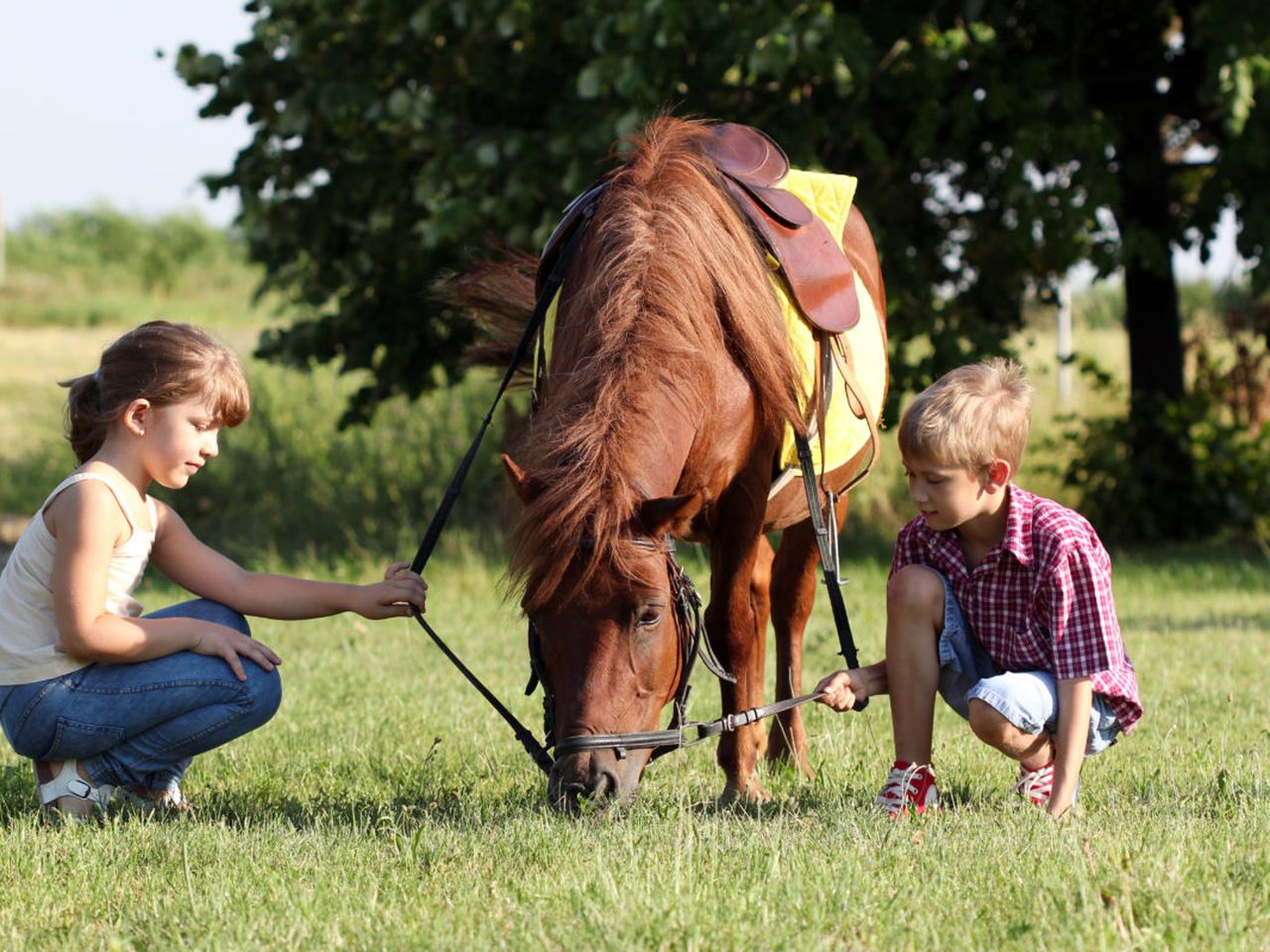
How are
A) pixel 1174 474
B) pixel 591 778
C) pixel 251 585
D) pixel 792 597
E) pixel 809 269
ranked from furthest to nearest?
pixel 1174 474, pixel 792 597, pixel 809 269, pixel 251 585, pixel 591 778

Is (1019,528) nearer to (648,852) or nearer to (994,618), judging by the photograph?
(994,618)

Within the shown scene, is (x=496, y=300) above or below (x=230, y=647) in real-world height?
above

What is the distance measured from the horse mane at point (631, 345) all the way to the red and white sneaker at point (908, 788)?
892mm

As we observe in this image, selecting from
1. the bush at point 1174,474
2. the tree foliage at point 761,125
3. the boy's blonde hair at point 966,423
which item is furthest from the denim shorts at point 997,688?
the bush at point 1174,474

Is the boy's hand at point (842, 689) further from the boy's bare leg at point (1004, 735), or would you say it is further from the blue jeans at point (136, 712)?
the blue jeans at point (136, 712)

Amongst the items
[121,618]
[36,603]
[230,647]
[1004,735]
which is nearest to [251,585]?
[230,647]

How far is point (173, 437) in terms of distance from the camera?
341 centimetres

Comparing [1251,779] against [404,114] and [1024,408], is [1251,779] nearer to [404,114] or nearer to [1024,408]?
[1024,408]

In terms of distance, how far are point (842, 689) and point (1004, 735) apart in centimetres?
37

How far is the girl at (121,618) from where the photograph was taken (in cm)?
331

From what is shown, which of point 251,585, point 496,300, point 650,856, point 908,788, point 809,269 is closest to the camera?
point 650,856

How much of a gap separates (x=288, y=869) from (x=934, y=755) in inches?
76.5

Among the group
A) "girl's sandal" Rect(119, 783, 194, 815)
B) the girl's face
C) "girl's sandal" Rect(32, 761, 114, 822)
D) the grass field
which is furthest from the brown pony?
"girl's sandal" Rect(32, 761, 114, 822)

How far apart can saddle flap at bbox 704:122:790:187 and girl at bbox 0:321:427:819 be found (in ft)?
5.10
